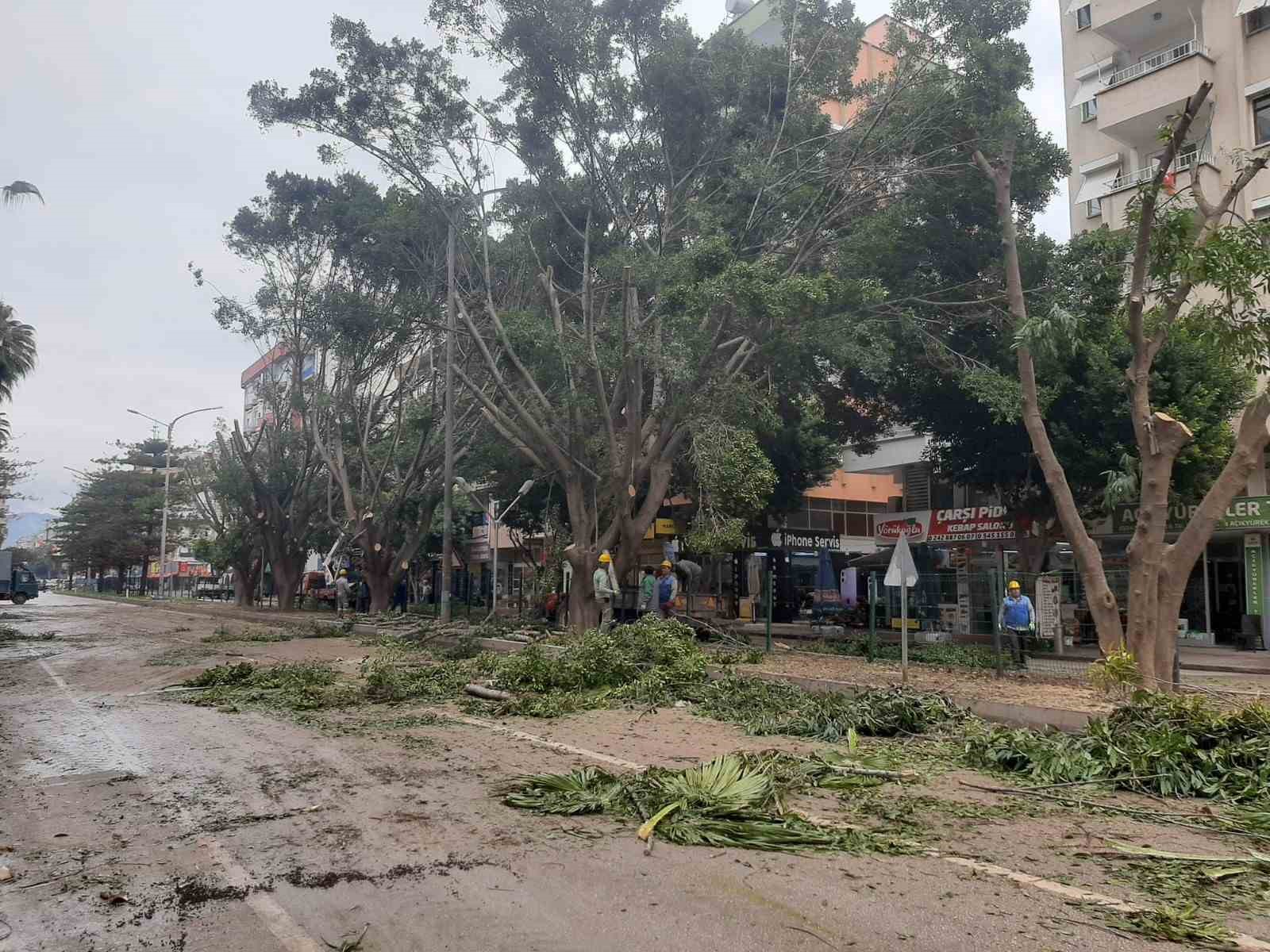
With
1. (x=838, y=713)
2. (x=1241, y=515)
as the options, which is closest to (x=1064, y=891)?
(x=838, y=713)

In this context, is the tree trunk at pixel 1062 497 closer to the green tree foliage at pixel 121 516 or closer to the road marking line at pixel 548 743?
the road marking line at pixel 548 743

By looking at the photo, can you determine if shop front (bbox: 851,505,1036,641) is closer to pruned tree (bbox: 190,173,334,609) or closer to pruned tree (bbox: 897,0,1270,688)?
pruned tree (bbox: 897,0,1270,688)

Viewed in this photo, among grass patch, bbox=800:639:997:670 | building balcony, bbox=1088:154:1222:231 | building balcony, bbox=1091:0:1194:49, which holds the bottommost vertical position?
grass patch, bbox=800:639:997:670

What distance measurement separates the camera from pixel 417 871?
5.26 meters

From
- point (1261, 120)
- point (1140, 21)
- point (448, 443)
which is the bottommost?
point (448, 443)

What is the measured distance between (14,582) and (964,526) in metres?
56.0

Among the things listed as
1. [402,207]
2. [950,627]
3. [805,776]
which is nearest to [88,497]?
[402,207]

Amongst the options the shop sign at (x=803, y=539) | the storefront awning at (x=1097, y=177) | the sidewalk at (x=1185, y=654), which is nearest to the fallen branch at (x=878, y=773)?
the sidewalk at (x=1185, y=654)

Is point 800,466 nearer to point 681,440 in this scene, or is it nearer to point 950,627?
point 681,440

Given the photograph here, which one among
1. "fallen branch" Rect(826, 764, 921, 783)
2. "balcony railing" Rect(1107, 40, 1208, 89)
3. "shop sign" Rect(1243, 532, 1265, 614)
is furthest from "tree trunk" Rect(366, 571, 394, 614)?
"fallen branch" Rect(826, 764, 921, 783)

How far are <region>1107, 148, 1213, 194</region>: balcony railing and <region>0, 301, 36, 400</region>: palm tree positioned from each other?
108ft

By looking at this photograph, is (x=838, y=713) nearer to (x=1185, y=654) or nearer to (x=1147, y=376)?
(x=1147, y=376)

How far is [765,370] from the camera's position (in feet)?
71.6

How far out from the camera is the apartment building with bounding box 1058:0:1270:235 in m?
24.2
